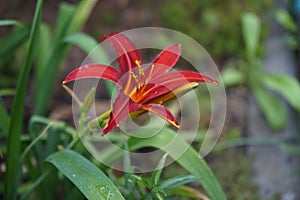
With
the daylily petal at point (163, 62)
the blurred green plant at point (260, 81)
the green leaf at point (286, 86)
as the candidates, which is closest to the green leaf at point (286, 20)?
the blurred green plant at point (260, 81)

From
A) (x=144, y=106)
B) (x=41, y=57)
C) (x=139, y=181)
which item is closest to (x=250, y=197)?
(x=139, y=181)

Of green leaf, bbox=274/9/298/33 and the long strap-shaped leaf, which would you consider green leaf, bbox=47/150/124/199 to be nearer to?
the long strap-shaped leaf

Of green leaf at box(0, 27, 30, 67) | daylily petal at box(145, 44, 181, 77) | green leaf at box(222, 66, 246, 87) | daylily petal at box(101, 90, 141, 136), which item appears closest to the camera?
daylily petal at box(101, 90, 141, 136)

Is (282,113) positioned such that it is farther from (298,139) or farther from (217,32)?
(217,32)

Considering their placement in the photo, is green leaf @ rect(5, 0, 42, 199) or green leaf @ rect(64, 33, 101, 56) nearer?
green leaf @ rect(5, 0, 42, 199)

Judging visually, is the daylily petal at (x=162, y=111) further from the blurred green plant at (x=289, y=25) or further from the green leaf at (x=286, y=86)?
the blurred green plant at (x=289, y=25)

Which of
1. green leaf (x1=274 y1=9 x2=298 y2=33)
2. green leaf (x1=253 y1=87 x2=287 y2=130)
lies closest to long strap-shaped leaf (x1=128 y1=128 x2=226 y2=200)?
green leaf (x1=253 y1=87 x2=287 y2=130)
